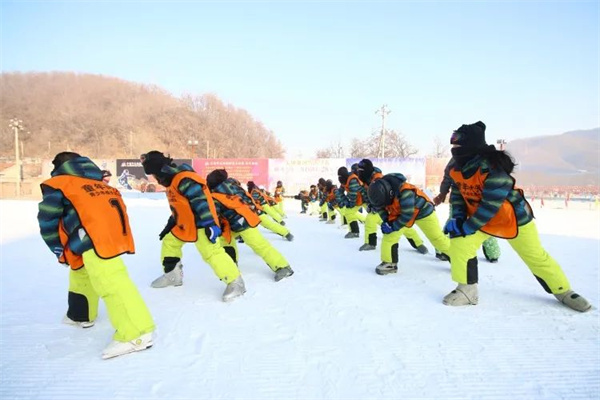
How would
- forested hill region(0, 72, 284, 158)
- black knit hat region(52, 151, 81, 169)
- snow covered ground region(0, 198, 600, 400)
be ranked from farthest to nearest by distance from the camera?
forested hill region(0, 72, 284, 158) < black knit hat region(52, 151, 81, 169) < snow covered ground region(0, 198, 600, 400)

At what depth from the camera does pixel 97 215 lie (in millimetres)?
2420

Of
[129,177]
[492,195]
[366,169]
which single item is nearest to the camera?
[492,195]

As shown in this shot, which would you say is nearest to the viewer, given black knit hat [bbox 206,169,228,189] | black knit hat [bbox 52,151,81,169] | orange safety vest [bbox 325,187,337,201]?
black knit hat [bbox 52,151,81,169]

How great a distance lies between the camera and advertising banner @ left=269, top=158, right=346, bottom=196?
24469 mm

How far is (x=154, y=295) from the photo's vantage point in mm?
3758

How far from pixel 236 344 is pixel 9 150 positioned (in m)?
81.6

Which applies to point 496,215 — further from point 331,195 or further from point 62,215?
point 331,195

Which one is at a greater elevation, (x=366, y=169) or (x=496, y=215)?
(x=366, y=169)

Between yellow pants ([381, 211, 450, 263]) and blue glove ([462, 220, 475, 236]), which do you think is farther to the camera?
yellow pants ([381, 211, 450, 263])

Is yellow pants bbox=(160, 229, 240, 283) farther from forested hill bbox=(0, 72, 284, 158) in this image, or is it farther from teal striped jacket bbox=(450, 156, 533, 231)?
forested hill bbox=(0, 72, 284, 158)

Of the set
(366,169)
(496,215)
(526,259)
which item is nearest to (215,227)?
(496,215)

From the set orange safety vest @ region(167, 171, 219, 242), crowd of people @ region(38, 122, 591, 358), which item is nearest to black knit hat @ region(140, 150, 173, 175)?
crowd of people @ region(38, 122, 591, 358)

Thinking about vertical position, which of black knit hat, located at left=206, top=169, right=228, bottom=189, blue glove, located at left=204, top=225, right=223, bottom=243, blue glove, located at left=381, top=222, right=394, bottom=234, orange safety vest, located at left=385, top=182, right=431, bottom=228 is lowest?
blue glove, located at left=381, top=222, right=394, bottom=234

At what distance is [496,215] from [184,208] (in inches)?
114
